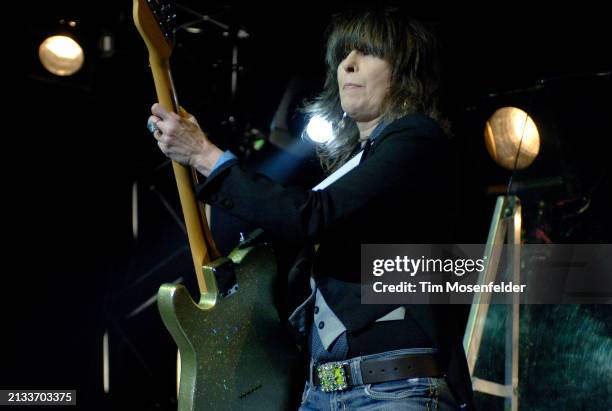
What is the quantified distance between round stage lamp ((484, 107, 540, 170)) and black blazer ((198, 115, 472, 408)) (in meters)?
1.37

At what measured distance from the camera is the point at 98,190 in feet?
15.3

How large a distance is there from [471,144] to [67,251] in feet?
8.81

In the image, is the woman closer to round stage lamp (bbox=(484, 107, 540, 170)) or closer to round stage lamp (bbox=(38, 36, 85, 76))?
round stage lamp (bbox=(484, 107, 540, 170))

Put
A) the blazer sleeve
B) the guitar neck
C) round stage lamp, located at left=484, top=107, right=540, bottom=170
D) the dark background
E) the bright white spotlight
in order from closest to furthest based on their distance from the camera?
the blazer sleeve
the guitar neck
the bright white spotlight
round stage lamp, located at left=484, top=107, right=540, bottom=170
the dark background

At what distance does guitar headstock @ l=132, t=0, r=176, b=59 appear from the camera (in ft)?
5.85

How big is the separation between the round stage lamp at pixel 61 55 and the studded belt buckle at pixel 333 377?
10.7 feet

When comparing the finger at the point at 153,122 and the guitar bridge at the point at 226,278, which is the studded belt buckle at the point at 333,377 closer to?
the guitar bridge at the point at 226,278

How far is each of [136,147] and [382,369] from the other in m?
3.48

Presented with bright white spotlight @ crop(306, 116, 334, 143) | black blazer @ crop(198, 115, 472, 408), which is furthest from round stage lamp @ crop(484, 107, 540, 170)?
black blazer @ crop(198, 115, 472, 408)

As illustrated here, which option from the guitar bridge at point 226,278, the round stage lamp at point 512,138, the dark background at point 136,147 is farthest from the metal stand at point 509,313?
the guitar bridge at point 226,278

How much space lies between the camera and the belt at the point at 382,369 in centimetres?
162

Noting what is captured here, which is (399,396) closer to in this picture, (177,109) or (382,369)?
(382,369)

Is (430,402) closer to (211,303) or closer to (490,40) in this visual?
(211,303)

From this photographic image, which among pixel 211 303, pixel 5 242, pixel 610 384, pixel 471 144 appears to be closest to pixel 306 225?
pixel 211 303
